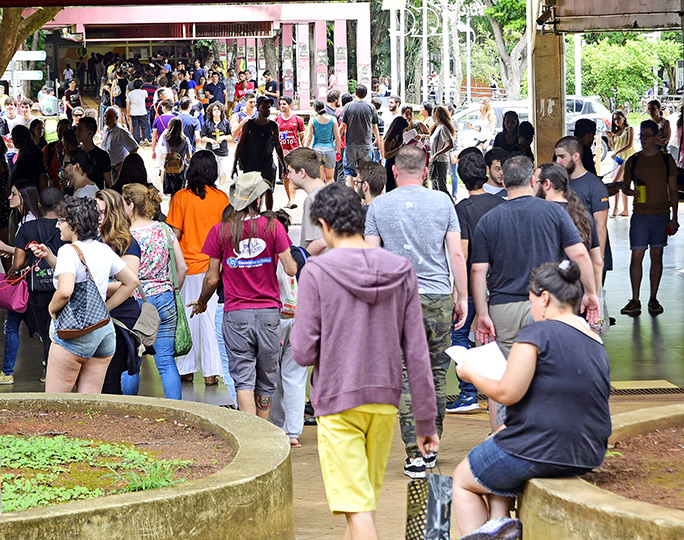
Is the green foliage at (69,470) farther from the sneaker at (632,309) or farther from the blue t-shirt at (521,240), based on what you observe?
the sneaker at (632,309)

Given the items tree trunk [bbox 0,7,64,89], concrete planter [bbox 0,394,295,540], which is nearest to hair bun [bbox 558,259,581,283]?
concrete planter [bbox 0,394,295,540]

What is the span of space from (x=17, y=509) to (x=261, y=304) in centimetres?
286

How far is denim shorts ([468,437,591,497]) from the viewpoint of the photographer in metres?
4.78

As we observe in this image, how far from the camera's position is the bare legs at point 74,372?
732 cm

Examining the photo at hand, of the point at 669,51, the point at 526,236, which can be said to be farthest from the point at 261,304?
the point at 669,51

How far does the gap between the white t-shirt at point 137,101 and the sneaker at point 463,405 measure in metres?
24.2

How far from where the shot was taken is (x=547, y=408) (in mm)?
4750

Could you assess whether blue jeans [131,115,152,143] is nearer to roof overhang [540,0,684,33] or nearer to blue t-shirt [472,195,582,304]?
roof overhang [540,0,684,33]

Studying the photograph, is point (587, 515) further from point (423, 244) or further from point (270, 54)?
point (270, 54)

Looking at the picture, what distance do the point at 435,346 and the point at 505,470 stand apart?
2215mm

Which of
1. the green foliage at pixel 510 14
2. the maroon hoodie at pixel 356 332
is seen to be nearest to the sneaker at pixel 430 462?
the maroon hoodie at pixel 356 332

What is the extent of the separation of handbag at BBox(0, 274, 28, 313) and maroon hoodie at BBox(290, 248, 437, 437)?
17.2 feet

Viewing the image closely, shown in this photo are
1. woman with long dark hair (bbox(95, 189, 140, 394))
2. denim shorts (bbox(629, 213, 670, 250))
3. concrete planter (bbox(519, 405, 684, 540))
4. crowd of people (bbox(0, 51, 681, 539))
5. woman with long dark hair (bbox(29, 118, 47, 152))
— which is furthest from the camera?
woman with long dark hair (bbox(29, 118, 47, 152))

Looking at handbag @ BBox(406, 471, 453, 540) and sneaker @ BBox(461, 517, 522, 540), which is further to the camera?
handbag @ BBox(406, 471, 453, 540)
